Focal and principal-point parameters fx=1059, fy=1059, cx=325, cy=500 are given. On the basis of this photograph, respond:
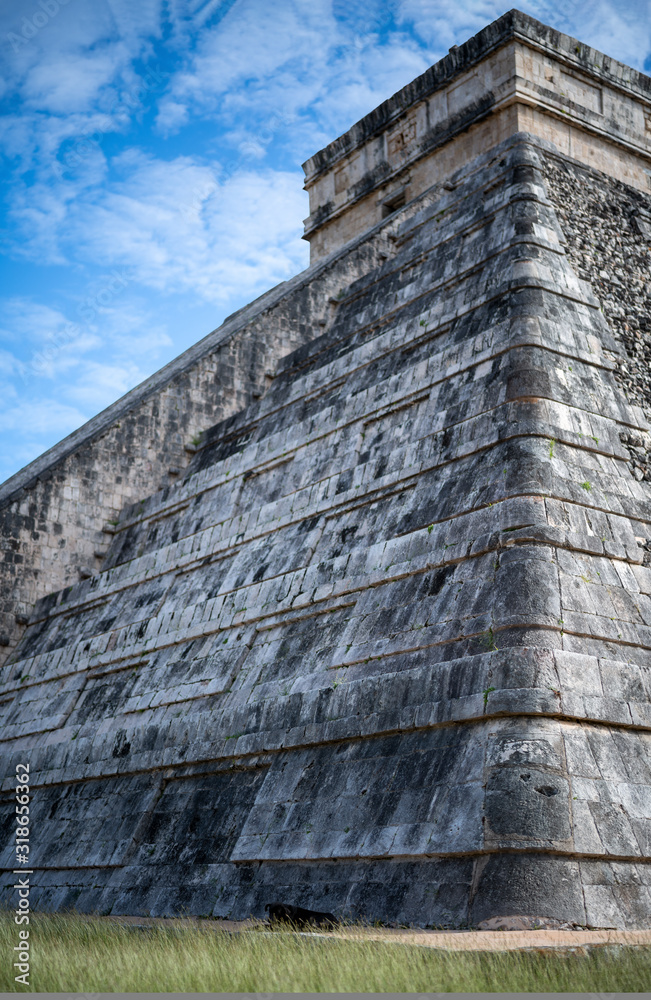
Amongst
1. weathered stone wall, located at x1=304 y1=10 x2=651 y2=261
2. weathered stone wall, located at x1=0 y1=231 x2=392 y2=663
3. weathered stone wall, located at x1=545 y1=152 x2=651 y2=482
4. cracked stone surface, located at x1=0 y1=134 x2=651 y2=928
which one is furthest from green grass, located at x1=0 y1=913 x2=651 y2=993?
weathered stone wall, located at x1=304 y1=10 x2=651 y2=261

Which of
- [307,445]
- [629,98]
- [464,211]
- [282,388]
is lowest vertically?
[307,445]

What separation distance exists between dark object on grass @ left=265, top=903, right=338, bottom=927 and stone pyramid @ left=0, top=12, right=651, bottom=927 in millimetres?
313

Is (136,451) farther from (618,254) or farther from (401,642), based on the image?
(401,642)

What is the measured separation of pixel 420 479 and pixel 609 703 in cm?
280

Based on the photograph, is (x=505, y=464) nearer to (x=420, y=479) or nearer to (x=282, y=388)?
(x=420, y=479)

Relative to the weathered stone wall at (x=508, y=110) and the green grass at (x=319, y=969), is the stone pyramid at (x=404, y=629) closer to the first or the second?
the weathered stone wall at (x=508, y=110)

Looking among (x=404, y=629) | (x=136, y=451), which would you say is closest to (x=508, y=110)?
(x=136, y=451)

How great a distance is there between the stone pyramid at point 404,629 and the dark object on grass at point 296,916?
0.31m

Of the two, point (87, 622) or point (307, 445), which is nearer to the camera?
point (307, 445)

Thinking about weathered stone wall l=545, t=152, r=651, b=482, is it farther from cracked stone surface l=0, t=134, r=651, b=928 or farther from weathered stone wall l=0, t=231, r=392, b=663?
weathered stone wall l=0, t=231, r=392, b=663

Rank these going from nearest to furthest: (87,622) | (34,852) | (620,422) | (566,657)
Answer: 1. (566,657)
2. (620,422)
3. (34,852)
4. (87,622)

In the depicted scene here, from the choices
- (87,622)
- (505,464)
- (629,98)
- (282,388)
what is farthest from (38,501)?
(629,98)

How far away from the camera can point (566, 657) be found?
7.07 m

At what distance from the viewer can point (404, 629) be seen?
798 centimetres
